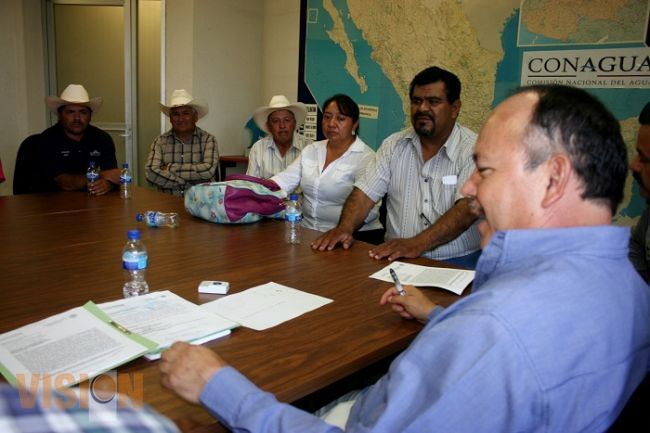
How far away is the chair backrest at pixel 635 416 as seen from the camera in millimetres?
818

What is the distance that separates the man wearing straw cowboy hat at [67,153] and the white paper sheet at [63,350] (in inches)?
89.0

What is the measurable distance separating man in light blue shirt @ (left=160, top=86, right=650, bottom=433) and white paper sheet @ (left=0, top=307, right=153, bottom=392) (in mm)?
143

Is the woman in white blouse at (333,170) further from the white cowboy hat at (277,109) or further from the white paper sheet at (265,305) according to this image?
the white paper sheet at (265,305)

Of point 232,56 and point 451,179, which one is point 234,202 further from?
point 232,56

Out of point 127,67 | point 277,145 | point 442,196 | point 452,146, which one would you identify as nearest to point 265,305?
point 442,196

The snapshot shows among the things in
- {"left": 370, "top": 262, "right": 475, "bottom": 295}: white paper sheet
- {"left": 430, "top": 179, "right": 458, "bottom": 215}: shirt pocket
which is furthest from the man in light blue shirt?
{"left": 430, "top": 179, "right": 458, "bottom": 215}: shirt pocket

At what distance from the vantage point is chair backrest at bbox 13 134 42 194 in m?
3.46

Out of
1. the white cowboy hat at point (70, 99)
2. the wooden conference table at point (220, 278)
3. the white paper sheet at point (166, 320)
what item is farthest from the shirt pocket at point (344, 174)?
the white cowboy hat at point (70, 99)

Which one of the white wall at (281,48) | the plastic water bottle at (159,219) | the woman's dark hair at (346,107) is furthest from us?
the white wall at (281,48)

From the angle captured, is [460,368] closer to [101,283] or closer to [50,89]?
[101,283]

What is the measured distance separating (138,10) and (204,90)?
1.34 meters

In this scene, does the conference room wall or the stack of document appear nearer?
the stack of document

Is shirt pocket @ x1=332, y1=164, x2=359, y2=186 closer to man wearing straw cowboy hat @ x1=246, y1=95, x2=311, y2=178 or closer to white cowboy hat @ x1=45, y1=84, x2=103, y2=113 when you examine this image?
man wearing straw cowboy hat @ x1=246, y1=95, x2=311, y2=178

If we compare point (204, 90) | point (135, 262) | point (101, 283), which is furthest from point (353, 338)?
point (204, 90)
